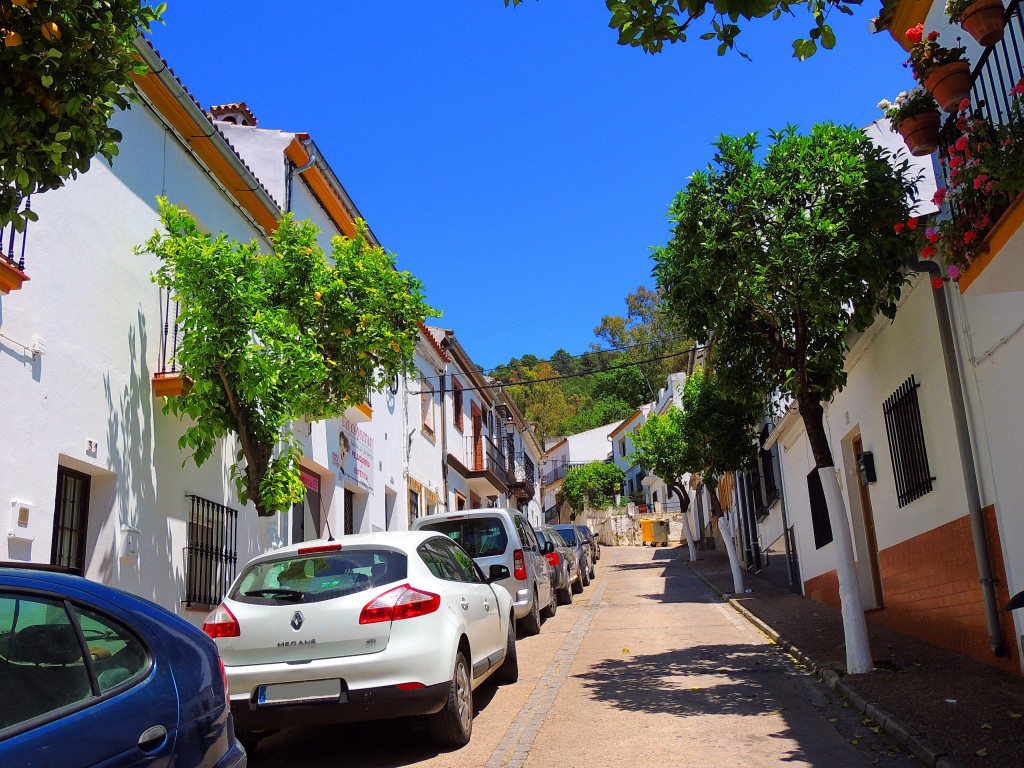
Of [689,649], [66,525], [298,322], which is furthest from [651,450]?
[66,525]

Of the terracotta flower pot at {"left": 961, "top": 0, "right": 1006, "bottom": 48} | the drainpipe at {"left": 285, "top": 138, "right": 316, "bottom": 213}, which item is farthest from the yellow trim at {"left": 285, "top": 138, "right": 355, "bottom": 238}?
the terracotta flower pot at {"left": 961, "top": 0, "right": 1006, "bottom": 48}

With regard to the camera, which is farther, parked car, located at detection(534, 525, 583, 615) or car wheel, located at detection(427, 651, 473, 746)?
parked car, located at detection(534, 525, 583, 615)

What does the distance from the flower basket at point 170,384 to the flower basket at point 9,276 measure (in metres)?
2.90

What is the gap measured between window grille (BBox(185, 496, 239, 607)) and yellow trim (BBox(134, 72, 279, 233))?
4.43 meters

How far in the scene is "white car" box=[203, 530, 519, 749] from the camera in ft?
20.1

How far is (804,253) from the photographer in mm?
8469

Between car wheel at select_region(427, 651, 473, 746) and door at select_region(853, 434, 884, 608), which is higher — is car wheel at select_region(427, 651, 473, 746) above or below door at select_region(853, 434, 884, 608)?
below

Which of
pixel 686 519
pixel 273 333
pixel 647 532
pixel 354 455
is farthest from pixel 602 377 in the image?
pixel 273 333

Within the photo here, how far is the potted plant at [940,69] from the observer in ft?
23.9

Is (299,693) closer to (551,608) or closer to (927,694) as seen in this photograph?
(927,694)

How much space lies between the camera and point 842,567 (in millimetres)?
8773

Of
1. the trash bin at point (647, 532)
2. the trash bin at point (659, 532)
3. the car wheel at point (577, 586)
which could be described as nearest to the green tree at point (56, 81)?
the car wheel at point (577, 586)

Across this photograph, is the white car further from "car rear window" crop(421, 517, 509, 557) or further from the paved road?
"car rear window" crop(421, 517, 509, 557)

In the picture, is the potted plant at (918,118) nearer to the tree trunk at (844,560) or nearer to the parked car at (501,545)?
the tree trunk at (844,560)
